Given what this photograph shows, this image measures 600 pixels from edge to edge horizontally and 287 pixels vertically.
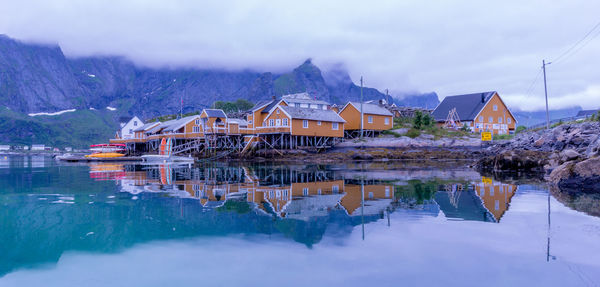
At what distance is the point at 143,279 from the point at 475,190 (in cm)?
1279

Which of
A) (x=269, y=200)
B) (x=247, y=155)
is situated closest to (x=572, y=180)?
(x=269, y=200)

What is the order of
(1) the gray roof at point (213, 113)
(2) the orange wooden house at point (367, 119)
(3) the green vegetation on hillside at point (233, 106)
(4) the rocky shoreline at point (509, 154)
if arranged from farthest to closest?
(3) the green vegetation on hillside at point (233, 106) → (1) the gray roof at point (213, 113) → (2) the orange wooden house at point (367, 119) → (4) the rocky shoreline at point (509, 154)

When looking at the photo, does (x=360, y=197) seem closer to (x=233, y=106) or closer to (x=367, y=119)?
(x=367, y=119)

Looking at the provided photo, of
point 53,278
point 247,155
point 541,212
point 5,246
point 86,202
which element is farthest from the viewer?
point 247,155

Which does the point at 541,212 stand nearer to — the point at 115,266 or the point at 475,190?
the point at 475,190

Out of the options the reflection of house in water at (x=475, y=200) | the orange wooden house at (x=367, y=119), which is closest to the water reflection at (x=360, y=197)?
the reflection of house in water at (x=475, y=200)

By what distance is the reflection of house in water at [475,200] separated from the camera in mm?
10148

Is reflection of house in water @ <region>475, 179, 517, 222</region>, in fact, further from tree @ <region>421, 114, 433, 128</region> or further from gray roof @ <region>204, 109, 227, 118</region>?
gray roof @ <region>204, 109, 227, 118</region>

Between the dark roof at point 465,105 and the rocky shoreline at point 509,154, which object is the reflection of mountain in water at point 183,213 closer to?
the rocky shoreline at point 509,154

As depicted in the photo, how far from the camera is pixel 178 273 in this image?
232 inches

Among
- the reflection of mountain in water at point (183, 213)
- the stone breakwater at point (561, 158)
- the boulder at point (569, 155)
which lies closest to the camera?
the reflection of mountain in water at point (183, 213)

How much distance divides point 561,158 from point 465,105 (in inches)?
1694

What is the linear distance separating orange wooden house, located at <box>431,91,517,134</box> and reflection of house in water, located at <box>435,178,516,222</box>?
45.1m

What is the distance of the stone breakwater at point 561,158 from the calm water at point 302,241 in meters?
2.85
